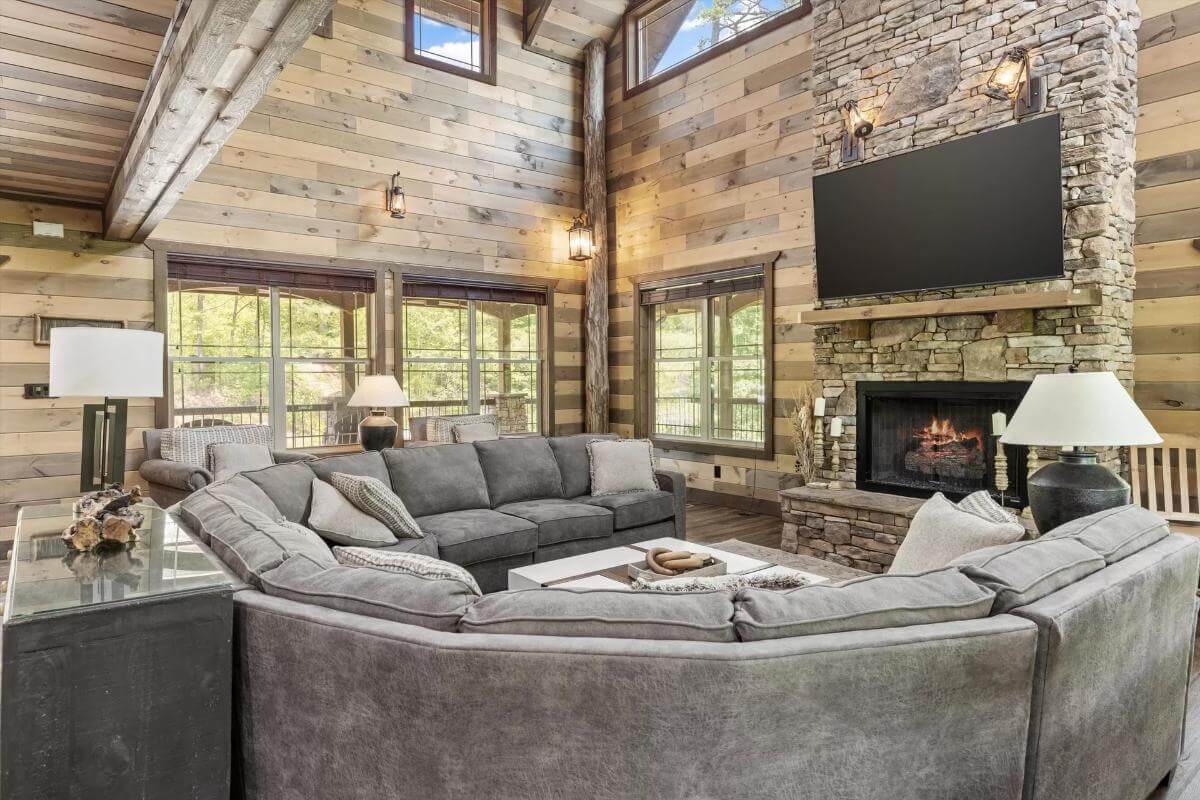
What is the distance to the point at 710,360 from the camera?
6.54 metres

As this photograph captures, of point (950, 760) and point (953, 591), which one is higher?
point (953, 591)

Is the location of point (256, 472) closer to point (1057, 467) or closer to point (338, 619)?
point (338, 619)

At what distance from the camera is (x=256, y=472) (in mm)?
3426

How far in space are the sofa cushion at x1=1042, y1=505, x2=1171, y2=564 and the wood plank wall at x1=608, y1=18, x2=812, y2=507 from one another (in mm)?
3311

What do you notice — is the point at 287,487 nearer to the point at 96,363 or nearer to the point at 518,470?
the point at 96,363

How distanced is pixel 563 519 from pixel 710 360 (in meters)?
2.93

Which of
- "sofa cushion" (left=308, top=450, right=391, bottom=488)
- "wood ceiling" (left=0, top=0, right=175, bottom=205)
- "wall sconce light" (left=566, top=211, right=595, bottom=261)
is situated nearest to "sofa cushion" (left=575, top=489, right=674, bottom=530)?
"sofa cushion" (left=308, top=450, right=391, bottom=488)

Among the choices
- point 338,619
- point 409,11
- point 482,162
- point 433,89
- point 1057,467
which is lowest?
point 338,619

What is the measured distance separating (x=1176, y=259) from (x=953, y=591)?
12.1 ft

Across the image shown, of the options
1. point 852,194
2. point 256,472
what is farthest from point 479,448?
point 852,194

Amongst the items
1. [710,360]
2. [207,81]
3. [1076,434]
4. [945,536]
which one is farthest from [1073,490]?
[710,360]

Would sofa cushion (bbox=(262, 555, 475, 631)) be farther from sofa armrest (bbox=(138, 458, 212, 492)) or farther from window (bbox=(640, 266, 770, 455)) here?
window (bbox=(640, 266, 770, 455))

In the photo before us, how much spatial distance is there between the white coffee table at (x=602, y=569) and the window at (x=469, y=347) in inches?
133

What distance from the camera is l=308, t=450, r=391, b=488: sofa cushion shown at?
3.70 m
